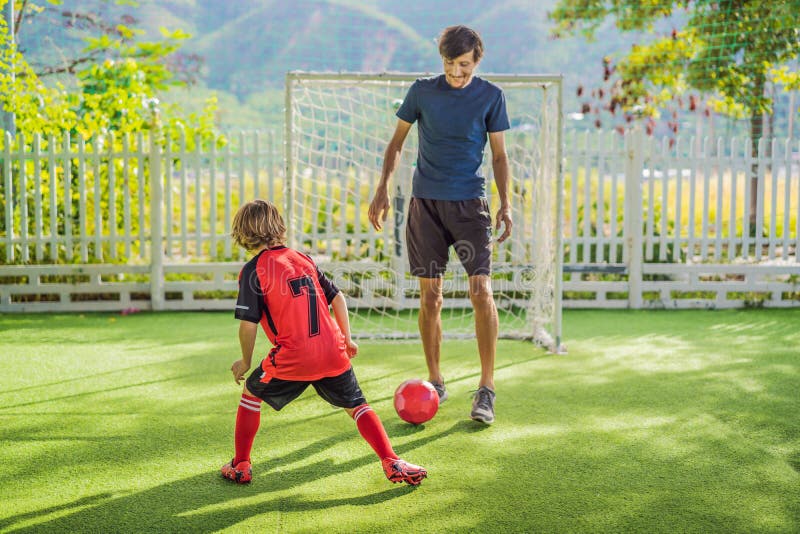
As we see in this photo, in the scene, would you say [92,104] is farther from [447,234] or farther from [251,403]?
[251,403]

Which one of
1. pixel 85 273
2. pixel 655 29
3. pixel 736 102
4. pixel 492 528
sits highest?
pixel 655 29

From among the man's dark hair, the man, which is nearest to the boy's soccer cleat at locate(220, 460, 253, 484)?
the man

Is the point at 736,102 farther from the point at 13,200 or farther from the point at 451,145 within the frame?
the point at 13,200

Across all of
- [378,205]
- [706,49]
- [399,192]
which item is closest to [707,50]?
[706,49]

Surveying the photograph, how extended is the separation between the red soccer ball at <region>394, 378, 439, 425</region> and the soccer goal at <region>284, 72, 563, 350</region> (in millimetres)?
1790

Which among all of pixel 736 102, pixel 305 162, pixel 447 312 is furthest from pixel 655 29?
pixel 305 162

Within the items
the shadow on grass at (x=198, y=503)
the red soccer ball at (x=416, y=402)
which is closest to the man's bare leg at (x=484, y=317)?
the red soccer ball at (x=416, y=402)

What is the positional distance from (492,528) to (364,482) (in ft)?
1.89

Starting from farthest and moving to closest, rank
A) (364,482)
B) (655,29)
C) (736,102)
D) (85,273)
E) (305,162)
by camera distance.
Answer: (655,29), (736,102), (85,273), (305,162), (364,482)

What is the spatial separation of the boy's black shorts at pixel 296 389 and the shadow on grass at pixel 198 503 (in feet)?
0.98

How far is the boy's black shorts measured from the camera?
2850mm

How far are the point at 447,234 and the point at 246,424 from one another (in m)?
1.49

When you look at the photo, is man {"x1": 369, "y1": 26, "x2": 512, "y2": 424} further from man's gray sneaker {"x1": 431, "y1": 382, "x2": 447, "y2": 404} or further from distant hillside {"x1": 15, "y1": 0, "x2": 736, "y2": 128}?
distant hillside {"x1": 15, "y1": 0, "x2": 736, "y2": 128}

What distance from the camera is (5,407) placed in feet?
12.8
